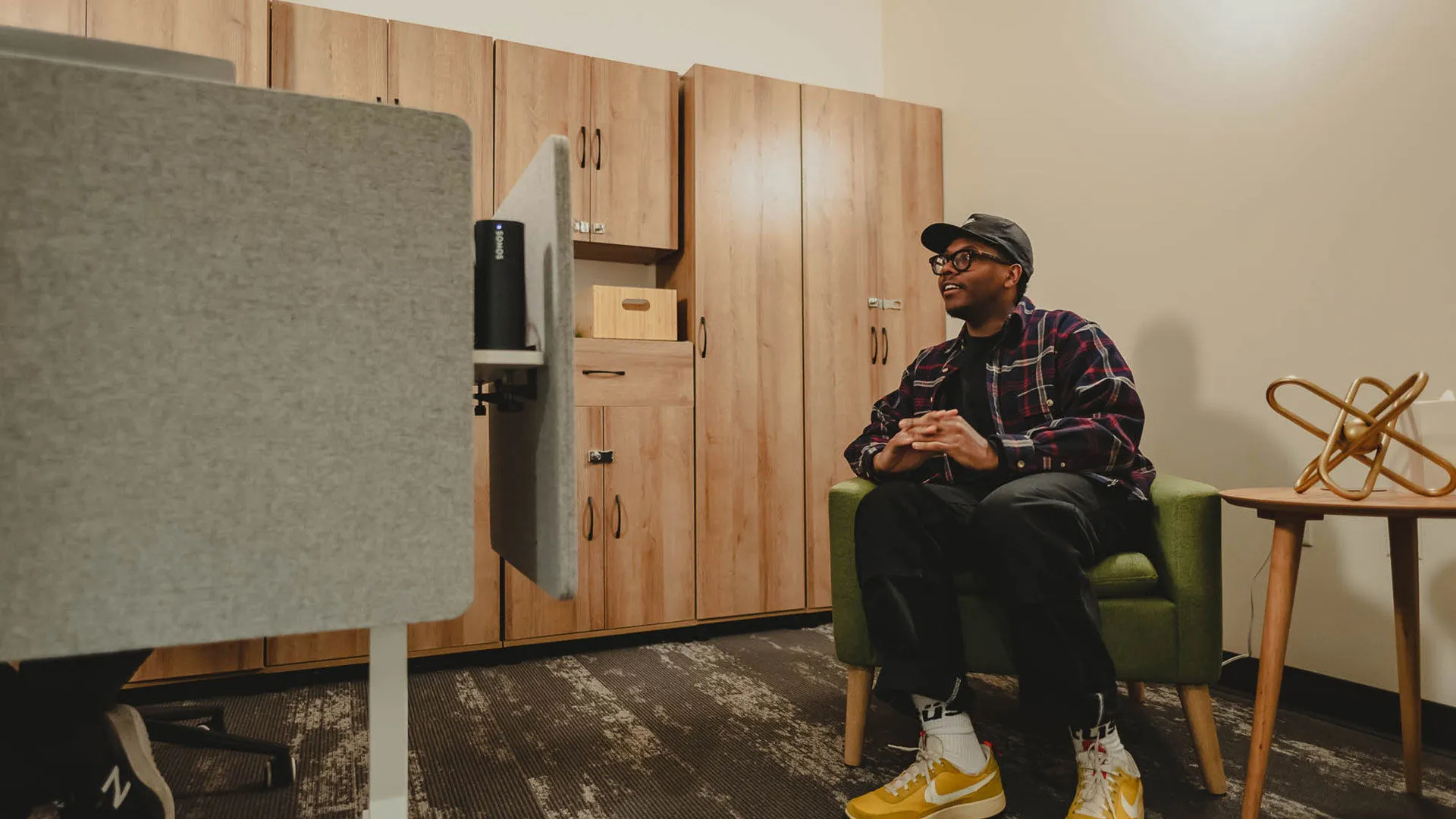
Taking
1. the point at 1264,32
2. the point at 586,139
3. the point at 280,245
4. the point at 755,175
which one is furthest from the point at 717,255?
the point at 280,245

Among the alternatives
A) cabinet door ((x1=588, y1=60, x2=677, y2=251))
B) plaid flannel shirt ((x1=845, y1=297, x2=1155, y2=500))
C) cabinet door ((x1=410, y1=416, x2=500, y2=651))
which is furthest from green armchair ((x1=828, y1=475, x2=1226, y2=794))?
cabinet door ((x1=588, y1=60, x2=677, y2=251))

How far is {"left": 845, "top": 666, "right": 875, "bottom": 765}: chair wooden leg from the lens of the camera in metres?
1.59

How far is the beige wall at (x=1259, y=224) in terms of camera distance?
1.71 m

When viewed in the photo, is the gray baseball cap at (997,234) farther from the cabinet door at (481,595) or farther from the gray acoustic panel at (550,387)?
the cabinet door at (481,595)

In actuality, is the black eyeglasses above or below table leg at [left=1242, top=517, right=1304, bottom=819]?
above

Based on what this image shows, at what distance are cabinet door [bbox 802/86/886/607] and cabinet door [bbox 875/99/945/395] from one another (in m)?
0.04

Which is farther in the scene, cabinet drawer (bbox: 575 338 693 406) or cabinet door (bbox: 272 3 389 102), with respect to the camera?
cabinet drawer (bbox: 575 338 693 406)

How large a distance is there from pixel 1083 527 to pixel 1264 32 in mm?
1473

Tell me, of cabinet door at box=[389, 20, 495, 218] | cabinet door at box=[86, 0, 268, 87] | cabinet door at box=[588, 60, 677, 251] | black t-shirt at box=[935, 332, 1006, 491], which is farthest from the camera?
cabinet door at box=[588, 60, 677, 251]

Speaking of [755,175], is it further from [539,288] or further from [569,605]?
[539,288]

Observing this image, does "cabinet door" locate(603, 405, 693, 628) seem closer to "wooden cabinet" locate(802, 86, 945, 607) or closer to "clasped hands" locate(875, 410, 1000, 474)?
"wooden cabinet" locate(802, 86, 945, 607)

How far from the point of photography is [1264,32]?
6.63ft

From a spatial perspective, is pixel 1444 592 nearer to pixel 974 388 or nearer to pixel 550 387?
pixel 974 388

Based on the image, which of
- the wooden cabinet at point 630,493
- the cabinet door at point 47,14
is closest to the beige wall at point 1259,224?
the wooden cabinet at point 630,493
